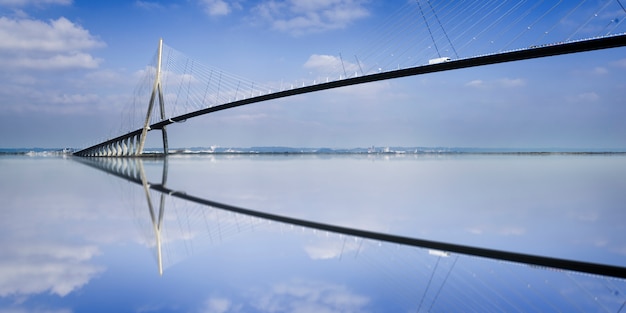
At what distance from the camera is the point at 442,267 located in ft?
14.7

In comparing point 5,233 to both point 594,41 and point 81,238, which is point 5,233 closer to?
point 81,238

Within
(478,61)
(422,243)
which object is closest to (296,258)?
(422,243)

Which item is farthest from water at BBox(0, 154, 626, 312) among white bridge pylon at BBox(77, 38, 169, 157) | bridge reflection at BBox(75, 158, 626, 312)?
white bridge pylon at BBox(77, 38, 169, 157)

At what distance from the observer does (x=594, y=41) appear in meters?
12.6

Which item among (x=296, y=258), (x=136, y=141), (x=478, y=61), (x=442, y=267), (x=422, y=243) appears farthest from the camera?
(x=136, y=141)

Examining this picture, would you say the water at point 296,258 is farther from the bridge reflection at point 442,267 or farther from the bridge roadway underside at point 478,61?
the bridge roadway underside at point 478,61

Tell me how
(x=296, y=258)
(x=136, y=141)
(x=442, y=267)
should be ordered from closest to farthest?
(x=442, y=267) → (x=296, y=258) → (x=136, y=141)

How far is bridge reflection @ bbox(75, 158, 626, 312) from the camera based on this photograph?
3545mm

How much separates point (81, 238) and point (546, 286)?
16.1 feet

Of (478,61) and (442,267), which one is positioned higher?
(478,61)

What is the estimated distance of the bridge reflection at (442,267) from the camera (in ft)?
11.6

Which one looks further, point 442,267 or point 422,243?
point 422,243

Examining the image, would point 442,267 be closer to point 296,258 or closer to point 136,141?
point 296,258

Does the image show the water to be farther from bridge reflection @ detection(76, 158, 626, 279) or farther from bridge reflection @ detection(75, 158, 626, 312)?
bridge reflection @ detection(76, 158, 626, 279)
